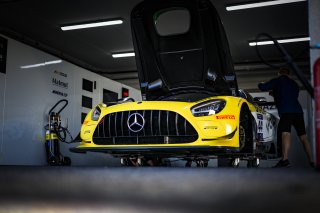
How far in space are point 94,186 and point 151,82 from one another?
3.80m

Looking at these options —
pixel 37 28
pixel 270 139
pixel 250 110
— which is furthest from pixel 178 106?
pixel 37 28

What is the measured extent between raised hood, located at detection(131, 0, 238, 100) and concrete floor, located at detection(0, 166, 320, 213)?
3308mm

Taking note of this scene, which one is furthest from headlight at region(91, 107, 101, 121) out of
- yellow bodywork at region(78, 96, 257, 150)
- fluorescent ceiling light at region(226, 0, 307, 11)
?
fluorescent ceiling light at region(226, 0, 307, 11)

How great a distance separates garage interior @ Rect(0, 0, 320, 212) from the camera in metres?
1.35

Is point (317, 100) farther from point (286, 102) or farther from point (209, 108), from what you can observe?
point (286, 102)

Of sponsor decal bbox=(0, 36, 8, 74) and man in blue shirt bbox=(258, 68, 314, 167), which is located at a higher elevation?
sponsor decal bbox=(0, 36, 8, 74)

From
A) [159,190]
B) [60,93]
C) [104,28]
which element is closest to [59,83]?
[60,93]

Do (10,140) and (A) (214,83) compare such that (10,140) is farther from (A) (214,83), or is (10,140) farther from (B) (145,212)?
(B) (145,212)

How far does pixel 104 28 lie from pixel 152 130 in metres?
7.38

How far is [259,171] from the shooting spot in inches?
54.1

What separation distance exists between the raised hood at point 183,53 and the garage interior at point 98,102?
90 cm

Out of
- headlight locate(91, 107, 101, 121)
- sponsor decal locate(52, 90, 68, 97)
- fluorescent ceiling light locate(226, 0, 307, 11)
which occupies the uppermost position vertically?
fluorescent ceiling light locate(226, 0, 307, 11)

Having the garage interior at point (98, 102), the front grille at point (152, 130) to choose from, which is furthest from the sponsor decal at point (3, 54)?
the front grille at point (152, 130)

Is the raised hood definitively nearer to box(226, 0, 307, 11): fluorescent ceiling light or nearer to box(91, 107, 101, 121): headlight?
box(91, 107, 101, 121): headlight
